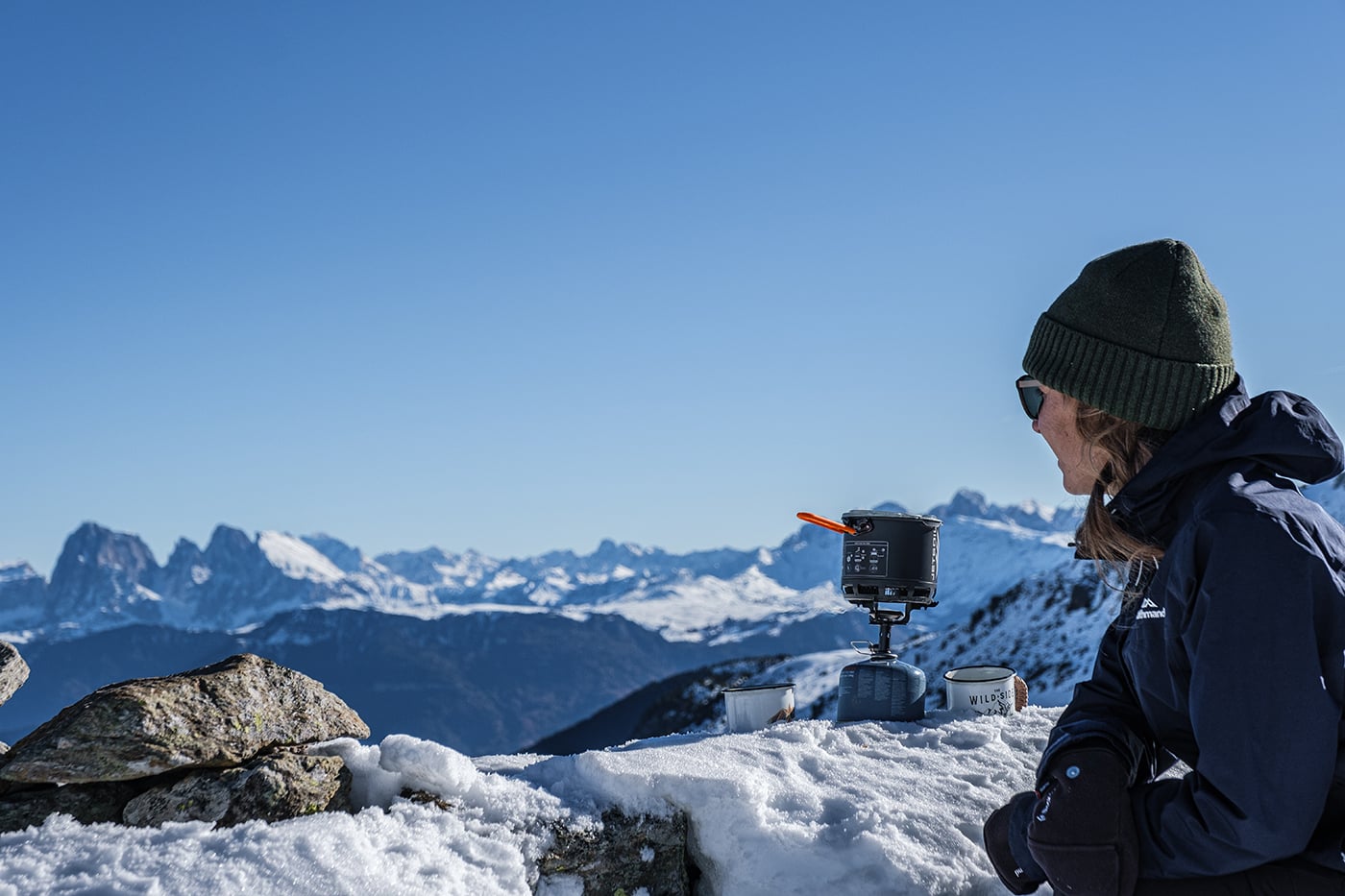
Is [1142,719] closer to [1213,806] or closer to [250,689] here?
[1213,806]

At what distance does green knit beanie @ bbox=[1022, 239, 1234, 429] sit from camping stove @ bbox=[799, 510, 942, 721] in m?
3.84

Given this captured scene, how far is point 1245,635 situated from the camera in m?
2.71

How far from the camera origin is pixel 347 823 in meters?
4.29

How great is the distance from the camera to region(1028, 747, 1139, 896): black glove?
3.09 meters

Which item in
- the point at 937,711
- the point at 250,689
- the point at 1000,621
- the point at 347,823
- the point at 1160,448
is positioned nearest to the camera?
the point at 1160,448

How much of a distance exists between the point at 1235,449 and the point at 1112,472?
0.52 meters

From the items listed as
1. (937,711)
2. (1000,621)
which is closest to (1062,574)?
(1000,621)

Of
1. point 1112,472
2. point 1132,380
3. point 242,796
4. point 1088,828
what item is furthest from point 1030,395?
point 242,796

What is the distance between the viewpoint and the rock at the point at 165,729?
172 inches

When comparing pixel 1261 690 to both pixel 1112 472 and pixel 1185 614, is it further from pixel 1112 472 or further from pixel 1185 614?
pixel 1112 472

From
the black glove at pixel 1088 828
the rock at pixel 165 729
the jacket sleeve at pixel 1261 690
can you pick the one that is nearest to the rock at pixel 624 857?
the rock at pixel 165 729

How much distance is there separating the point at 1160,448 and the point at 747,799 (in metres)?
2.78

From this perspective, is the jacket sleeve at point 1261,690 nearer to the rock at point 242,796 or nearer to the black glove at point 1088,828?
the black glove at point 1088,828

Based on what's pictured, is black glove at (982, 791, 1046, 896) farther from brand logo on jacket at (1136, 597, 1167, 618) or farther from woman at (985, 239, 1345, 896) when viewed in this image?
brand logo on jacket at (1136, 597, 1167, 618)
